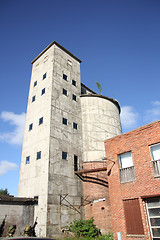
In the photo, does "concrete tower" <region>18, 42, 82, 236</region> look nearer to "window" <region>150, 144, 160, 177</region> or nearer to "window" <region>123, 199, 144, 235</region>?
"window" <region>123, 199, 144, 235</region>

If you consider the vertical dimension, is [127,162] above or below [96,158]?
below

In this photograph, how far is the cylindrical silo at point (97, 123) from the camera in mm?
26906

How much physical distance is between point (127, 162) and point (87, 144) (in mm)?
10997

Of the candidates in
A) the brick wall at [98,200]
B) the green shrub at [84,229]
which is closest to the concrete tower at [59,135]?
the brick wall at [98,200]

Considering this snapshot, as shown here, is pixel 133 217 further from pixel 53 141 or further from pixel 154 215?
pixel 53 141

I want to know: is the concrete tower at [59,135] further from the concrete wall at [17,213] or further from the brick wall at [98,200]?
the concrete wall at [17,213]

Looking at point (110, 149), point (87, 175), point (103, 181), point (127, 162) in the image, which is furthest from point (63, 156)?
point (127, 162)

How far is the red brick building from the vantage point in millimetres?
14062

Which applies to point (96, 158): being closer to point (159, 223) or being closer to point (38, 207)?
point (38, 207)

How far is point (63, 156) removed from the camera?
77.1 ft

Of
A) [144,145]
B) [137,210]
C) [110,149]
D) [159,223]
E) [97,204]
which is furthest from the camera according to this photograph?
[97,204]

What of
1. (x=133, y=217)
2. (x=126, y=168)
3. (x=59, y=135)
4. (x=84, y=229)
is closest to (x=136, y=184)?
(x=126, y=168)

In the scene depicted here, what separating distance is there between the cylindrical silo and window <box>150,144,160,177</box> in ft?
38.2

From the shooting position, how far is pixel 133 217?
14680mm
